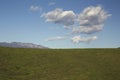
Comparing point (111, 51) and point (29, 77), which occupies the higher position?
point (111, 51)

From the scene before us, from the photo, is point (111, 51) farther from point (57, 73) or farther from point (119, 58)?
point (57, 73)

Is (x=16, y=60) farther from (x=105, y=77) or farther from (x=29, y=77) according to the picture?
(x=105, y=77)

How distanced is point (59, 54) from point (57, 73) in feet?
46.1

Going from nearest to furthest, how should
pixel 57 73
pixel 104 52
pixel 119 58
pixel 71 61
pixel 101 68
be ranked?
pixel 57 73 → pixel 101 68 → pixel 71 61 → pixel 119 58 → pixel 104 52

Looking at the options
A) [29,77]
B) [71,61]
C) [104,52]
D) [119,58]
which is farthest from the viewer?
[104,52]

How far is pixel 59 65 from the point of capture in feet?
165

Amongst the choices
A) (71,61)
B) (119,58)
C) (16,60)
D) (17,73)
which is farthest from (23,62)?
(119,58)

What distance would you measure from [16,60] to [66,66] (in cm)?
1037

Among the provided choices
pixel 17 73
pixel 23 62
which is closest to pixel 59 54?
pixel 23 62

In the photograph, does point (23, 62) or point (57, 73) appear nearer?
point (57, 73)

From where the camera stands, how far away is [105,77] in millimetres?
43844

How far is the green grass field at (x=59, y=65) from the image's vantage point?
43406 mm

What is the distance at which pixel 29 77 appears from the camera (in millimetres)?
41906

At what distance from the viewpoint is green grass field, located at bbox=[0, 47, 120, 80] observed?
43406mm
